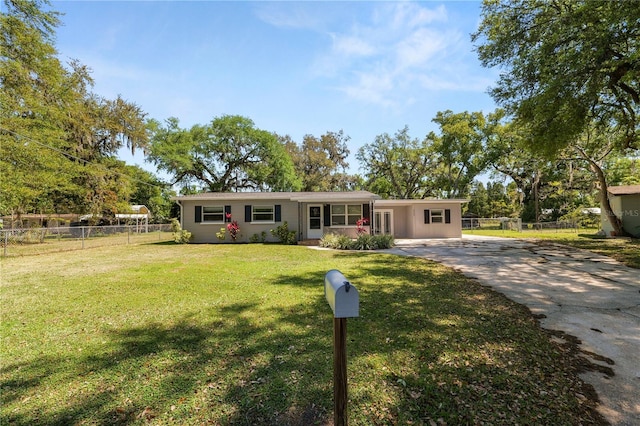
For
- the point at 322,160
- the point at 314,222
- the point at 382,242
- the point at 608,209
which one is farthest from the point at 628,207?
the point at 322,160

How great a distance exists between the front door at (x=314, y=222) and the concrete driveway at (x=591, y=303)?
25.3 ft

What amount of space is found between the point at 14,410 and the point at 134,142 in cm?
3025

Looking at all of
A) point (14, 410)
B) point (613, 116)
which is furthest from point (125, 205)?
point (613, 116)

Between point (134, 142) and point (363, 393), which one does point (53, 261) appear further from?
point (134, 142)

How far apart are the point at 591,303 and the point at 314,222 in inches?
502

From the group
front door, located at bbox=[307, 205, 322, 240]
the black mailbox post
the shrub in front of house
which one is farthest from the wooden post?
front door, located at bbox=[307, 205, 322, 240]

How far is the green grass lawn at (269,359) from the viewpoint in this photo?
2.26 metres

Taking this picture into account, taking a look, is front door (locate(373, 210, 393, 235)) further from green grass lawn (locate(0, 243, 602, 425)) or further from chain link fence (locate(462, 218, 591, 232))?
green grass lawn (locate(0, 243, 602, 425))

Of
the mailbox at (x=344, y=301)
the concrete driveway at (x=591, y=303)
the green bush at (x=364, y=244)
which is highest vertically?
the mailbox at (x=344, y=301)

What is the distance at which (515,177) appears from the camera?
33125mm

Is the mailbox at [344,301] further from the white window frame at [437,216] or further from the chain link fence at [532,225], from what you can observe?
the chain link fence at [532,225]

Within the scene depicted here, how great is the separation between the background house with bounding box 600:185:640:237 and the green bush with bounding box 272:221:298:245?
18.2 m

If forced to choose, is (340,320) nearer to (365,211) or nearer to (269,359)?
(269,359)

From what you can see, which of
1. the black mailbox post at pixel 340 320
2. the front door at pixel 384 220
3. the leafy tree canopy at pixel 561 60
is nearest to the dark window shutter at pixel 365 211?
the front door at pixel 384 220
